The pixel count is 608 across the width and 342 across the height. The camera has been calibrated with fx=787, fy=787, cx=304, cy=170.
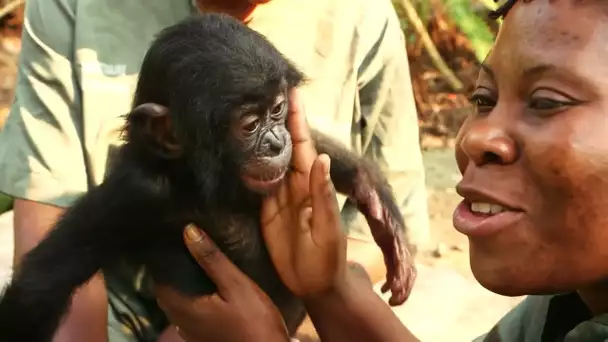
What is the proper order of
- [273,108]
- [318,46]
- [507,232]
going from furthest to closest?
[318,46] < [273,108] < [507,232]

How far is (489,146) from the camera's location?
2.37 feet

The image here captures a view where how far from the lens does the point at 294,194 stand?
1240mm

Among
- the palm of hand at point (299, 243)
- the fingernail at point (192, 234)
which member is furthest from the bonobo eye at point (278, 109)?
the fingernail at point (192, 234)

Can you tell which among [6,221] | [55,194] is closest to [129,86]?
[55,194]

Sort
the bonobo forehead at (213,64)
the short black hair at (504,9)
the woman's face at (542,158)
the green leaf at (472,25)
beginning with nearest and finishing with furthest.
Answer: the woman's face at (542,158) < the short black hair at (504,9) < the bonobo forehead at (213,64) < the green leaf at (472,25)

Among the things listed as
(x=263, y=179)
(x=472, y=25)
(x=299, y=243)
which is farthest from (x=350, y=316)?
(x=472, y=25)

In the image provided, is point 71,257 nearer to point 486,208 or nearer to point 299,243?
point 299,243

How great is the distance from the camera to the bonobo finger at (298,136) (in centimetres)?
121

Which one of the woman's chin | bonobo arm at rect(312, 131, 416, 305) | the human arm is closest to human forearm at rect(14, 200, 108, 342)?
the human arm

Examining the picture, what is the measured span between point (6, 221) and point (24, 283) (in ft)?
3.68

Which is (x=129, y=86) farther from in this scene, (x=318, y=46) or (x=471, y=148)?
(x=471, y=148)

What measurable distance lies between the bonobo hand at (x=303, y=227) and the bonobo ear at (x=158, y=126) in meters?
0.17

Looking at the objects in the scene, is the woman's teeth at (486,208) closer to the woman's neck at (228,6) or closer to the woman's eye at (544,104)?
the woman's eye at (544,104)

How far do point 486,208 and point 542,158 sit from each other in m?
0.08
